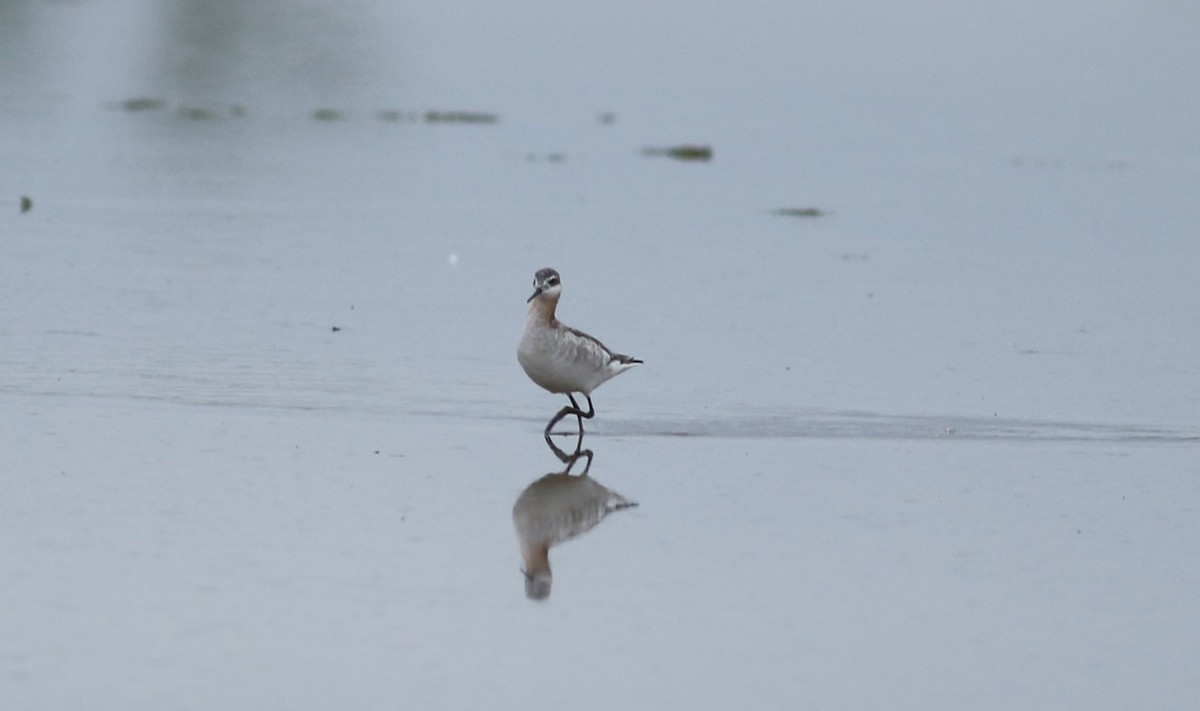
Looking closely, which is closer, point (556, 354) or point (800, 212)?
point (556, 354)

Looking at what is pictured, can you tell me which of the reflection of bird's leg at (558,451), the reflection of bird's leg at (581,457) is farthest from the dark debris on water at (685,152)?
the reflection of bird's leg at (581,457)

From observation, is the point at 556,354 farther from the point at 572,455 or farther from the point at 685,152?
the point at 685,152

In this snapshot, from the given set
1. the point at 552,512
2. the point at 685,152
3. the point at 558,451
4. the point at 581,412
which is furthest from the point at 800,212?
the point at 552,512

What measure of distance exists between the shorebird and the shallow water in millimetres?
366

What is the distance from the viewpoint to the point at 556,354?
14.4 metres

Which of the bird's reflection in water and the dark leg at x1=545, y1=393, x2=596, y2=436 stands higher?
the dark leg at x1=545, y1=393, x2=596, y2=436

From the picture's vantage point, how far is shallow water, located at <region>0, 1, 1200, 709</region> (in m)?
9.45

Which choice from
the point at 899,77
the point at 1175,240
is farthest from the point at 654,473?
the point at 899,77

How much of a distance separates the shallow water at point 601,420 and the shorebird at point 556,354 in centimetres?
37

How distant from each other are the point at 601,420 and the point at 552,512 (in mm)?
3060

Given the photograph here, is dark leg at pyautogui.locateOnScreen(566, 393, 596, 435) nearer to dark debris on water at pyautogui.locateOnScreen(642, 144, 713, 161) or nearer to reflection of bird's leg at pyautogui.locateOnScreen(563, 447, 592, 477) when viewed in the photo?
reflection of bird's leg at pyautogui.locateOnScreen(563, 447, 592, 477)

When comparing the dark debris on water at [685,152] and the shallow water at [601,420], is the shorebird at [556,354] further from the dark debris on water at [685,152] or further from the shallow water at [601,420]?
the dark debris on water at [685,152]

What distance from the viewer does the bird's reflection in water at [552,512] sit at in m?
10.8

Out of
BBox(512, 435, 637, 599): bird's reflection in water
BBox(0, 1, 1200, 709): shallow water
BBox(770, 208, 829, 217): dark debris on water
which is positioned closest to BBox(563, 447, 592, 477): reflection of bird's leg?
BBox(512, 435, 637, 599): bird's reflection in water
